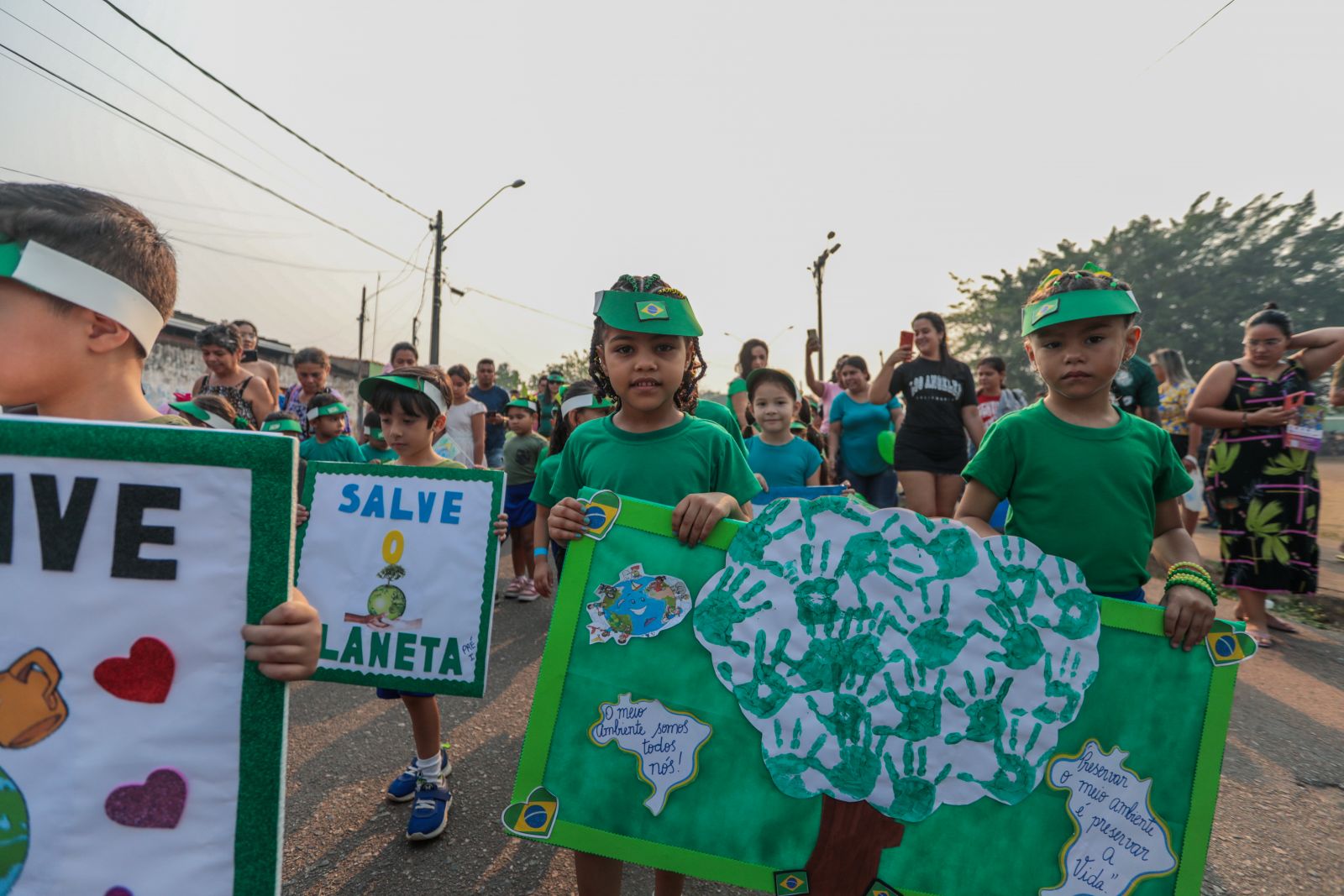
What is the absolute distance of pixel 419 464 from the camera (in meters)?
3.27

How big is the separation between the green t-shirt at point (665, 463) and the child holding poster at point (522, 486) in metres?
3.57

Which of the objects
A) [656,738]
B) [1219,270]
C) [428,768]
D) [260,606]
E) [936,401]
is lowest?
[428,768]

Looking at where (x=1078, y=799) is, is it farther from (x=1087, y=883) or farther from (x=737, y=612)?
(x=737, y=612)

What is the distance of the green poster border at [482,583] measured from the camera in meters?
2.65

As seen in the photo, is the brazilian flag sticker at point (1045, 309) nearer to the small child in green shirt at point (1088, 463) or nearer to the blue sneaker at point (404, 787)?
the small child in green shirt at point (1088, 463)

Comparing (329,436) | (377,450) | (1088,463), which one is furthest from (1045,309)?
(329,436)

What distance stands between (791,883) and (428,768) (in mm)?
1595

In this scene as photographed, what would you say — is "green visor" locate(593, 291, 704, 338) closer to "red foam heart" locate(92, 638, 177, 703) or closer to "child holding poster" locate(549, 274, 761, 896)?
"child holding poster" locate(549, 274, 761, 896)

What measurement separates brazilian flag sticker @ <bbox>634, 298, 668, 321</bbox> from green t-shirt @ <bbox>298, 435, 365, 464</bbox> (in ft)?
10.1

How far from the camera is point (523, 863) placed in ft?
7.85

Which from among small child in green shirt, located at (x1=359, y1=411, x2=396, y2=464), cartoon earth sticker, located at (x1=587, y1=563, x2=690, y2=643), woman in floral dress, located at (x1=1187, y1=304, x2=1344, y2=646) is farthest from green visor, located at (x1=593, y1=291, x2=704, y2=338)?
woman in floral dress, located at (x1=1187, y1=304, x2=1344, y2=646)

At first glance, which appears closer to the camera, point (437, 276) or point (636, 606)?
point (636, 606)

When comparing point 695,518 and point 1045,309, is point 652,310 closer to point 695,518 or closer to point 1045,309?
point 695,518

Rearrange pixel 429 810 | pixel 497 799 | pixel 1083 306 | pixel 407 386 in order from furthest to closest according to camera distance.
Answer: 1. pixel 407 386
2. pixel 497 799
3. pixel 429 810
4. pixel 1083 306
